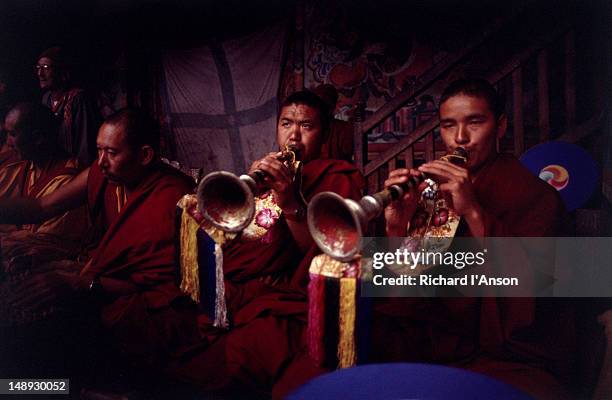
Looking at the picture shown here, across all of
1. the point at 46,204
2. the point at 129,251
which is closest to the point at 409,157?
the point at 129,251

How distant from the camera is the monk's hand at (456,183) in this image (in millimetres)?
2342

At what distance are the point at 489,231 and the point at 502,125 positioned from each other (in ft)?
1.59

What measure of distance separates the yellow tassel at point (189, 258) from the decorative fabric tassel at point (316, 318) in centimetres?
59

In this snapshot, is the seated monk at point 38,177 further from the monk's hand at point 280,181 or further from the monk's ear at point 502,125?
the monk's ear at point 502,125

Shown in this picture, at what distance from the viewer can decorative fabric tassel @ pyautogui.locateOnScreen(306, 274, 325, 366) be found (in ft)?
8.07

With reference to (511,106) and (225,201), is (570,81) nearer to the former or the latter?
(511,106)

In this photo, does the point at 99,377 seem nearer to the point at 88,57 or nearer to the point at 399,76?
the point at 88,57

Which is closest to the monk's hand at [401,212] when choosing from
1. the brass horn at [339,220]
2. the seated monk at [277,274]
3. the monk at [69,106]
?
the brass horn at [339,220]

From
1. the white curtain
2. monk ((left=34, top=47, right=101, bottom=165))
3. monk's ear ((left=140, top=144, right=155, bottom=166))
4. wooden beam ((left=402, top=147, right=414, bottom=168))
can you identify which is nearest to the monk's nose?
wooden beam ((left=402, top=147, right=414, bottom=168))

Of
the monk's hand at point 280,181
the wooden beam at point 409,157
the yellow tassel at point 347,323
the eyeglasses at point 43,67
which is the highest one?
the eyeglasses at point 43,67

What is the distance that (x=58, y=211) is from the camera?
2971mm

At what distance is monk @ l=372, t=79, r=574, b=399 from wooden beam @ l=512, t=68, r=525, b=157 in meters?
0.05

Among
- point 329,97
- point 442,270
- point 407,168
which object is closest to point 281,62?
point 329,97

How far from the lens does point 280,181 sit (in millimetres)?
2521
